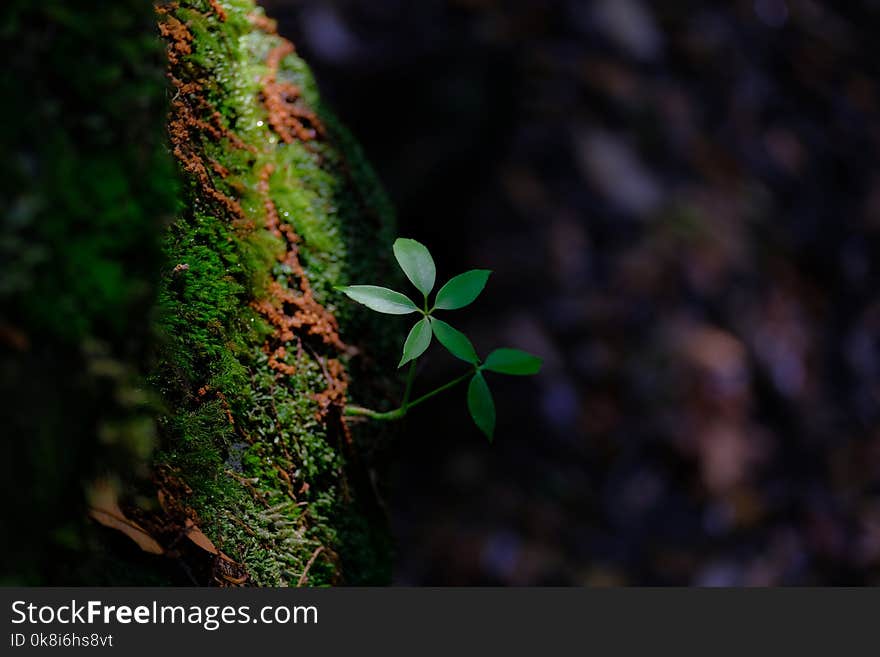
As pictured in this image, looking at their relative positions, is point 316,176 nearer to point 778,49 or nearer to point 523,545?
point 523,545

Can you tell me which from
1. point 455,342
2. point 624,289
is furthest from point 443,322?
point 624,289

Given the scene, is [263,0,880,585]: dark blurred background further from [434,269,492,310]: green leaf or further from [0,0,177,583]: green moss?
[0,0,177,583]: green moss

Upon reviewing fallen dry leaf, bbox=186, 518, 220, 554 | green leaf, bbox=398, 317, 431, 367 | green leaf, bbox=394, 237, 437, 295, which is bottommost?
fallen dry leaf, bbox=186, 518, 220, 554

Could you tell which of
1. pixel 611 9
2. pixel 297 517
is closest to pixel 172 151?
pixel 297 517

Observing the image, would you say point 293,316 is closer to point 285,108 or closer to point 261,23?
point 285,108

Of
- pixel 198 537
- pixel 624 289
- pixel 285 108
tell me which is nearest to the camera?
pixel 198 537

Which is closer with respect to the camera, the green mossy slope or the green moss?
the green moss

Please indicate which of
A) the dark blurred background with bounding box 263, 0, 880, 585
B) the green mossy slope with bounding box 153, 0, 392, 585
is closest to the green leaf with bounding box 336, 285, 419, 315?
the green mossy slope with bounding box 153, 0, 392, 585
